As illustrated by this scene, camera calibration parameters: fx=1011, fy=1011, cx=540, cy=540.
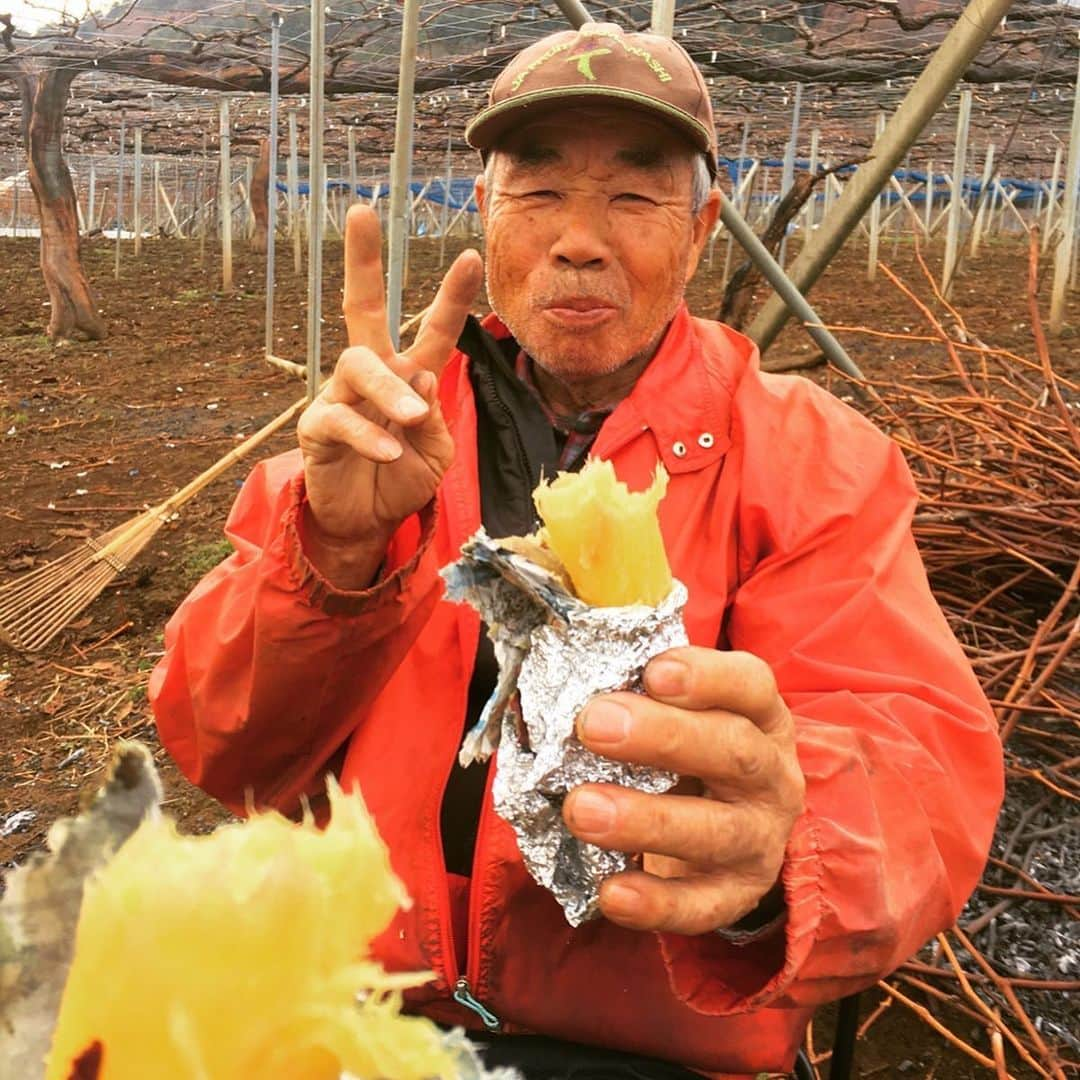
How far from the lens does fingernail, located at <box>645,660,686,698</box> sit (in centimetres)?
75

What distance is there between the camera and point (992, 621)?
2.80 meters

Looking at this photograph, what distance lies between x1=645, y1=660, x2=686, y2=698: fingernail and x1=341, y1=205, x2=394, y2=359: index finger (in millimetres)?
534

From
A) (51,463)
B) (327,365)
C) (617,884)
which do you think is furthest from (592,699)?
(327,365)

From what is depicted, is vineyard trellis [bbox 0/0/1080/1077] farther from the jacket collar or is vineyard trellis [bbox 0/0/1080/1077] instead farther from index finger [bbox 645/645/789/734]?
index finger [bbox 645/645/789/734]

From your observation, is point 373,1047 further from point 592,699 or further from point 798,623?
point 798,623

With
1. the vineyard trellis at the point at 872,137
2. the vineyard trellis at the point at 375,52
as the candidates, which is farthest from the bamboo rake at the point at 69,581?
the vineyard trellis at the point at 375,52

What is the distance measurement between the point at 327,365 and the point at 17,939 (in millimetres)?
9150

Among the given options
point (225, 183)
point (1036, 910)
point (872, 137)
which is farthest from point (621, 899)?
point (872, 137)

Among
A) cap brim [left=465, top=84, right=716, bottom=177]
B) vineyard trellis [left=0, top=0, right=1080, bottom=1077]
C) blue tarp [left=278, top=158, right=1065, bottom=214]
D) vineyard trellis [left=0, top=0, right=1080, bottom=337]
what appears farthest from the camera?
blue tarp [left=278, top=158, right=1065, bottom=214]

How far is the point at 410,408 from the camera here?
3.24 ft

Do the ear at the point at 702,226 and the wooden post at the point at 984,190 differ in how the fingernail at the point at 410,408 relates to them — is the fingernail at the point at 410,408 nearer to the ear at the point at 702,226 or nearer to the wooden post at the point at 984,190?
the ear at the point at 702,226

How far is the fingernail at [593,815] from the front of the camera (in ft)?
2.48

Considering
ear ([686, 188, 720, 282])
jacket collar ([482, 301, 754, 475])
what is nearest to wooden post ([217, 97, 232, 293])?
ear ([686, 188, 720, 282])

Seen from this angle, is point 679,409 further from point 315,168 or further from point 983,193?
point 315,168
